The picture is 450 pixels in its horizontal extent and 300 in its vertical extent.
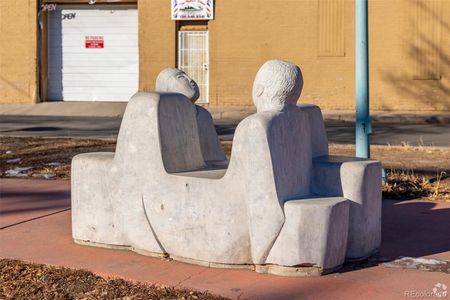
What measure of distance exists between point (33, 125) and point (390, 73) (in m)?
10.4

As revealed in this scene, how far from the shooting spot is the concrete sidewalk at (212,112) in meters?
23.7

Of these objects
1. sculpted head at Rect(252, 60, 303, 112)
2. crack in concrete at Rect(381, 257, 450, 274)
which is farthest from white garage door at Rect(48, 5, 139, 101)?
crack in concrete at Rect(381, 257, 450, 274)

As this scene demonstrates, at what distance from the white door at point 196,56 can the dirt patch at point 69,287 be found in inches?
811

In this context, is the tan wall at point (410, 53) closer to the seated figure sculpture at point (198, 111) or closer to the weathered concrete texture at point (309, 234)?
the seated figure sculpture at point (198, 111)

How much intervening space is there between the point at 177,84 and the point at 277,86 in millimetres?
1510

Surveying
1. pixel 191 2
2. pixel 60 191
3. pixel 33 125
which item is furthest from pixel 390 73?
pixel 60 191

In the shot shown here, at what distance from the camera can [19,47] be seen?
27969mm

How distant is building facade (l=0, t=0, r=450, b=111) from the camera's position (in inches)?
986

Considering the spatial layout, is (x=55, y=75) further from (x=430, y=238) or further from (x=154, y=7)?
(x=430, y=238)

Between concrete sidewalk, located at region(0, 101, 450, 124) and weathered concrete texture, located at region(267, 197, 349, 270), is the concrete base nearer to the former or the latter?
weathered concrete texture, located at region(267, 197, 349, 270)

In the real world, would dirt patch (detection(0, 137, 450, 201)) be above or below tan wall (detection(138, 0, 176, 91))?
below

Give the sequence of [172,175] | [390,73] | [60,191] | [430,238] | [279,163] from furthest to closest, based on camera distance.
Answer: [390,73] → [60,191] → [430,238] → [172,175] → [279,163]

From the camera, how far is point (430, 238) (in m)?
Result: 7.32

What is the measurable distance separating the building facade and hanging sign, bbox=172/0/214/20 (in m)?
0.26
